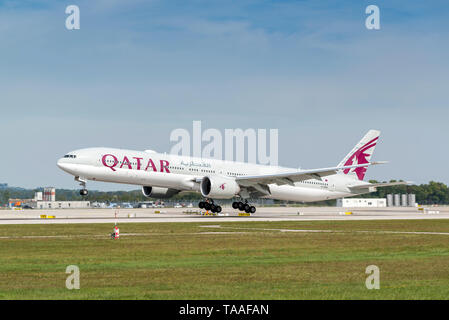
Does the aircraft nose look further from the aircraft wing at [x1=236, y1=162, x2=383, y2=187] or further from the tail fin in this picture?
the tail fin

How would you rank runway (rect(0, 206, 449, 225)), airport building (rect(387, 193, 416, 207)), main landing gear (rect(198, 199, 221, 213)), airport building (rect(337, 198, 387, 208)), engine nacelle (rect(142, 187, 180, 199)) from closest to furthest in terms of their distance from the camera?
runway (rect(0, 206, 449, 225)), main landing gear (rect(198, 199, 221, 213)), engine nacelle (rect(142, 187, 180, 199)), airport building (rect(337, 198, 387, 208)), airport building (rect(387, 193, 416, 207))

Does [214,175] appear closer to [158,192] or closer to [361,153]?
[158,192]

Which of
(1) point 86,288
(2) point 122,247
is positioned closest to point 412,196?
(2) point 122,247

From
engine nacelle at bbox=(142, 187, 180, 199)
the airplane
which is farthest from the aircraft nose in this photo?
engine nacelle at bbox=(142, 187, 180, 199)

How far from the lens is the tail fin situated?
7588 cm

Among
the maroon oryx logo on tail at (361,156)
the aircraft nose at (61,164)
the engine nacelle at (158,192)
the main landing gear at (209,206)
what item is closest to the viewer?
the aircraft nose at (61,164)

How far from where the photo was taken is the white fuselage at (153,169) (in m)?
58.8

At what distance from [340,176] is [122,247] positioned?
167ft

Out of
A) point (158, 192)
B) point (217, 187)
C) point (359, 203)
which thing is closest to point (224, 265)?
point (217, 187)

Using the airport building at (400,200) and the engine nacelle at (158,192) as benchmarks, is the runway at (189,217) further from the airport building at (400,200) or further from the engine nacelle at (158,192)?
the airport building at (400,200)

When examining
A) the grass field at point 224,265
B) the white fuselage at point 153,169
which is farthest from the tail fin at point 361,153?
the grass field at point 224,265

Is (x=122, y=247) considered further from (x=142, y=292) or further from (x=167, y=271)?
(x=142, y=292)

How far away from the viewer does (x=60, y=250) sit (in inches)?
1045

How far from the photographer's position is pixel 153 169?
61156 mm
